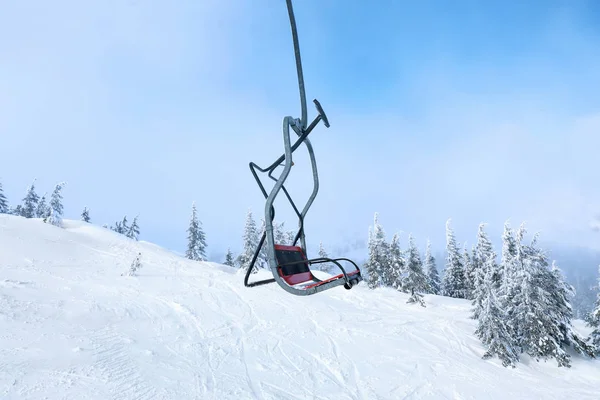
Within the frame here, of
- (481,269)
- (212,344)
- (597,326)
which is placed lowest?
(212,344)

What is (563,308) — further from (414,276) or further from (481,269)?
(414,276)

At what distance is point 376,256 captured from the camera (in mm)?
40375

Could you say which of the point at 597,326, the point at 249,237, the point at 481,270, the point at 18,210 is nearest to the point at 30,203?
the point at 18,210

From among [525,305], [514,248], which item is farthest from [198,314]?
[514,248]

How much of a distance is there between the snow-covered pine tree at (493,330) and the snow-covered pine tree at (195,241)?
41.1 meters

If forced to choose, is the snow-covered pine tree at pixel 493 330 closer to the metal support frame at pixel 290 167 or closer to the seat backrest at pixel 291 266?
the seat backrest at pixel 291 266

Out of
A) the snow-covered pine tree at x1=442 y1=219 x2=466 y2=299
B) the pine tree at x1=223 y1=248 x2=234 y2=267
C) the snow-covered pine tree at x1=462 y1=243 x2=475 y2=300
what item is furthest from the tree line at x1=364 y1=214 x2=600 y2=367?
A: the pine tree at x1=223 y1=248 x2=234 y2=267

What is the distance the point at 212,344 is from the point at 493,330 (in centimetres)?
1542

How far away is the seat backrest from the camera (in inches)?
142

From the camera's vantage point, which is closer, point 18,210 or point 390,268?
point 390,268

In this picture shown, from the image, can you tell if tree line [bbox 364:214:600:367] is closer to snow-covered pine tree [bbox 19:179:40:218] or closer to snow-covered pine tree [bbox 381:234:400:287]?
snow-covered pine tree [bbox 381:234:400:287]

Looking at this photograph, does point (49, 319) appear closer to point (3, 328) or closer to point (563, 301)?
point (3, 328)

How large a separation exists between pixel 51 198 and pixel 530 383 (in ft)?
189

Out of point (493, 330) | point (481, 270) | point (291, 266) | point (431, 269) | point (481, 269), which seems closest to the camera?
point (291, 266)
